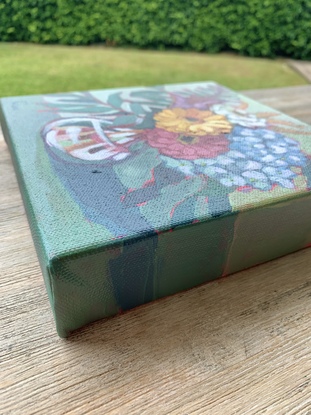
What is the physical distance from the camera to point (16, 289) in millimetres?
578

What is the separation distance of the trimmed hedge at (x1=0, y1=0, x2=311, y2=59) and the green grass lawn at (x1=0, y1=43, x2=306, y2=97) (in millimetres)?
57

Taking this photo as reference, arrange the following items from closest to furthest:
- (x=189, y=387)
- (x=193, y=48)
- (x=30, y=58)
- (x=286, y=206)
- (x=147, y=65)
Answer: (x=189, y=387) < (x=286, y=206) < (x=30, y=58) < (x=147, y=65) < (x=193, y=48)

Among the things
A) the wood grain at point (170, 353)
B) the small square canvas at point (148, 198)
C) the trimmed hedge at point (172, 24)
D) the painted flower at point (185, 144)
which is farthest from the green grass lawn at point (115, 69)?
the wood grain at point (170, 353)

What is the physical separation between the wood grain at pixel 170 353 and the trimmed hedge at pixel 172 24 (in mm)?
1280

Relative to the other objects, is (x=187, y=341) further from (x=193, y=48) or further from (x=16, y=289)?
(x=193, y=48)

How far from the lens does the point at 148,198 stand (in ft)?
1.77

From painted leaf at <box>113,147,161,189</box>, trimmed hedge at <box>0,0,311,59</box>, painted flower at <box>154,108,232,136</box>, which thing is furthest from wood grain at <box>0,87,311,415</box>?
trimmed hedge at <box>0,0,311,59</box>

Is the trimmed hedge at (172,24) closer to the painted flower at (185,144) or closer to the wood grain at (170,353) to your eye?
the painted flower at (185,144)

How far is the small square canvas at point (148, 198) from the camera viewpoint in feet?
1.55

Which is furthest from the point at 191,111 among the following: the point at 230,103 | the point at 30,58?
the point at 30,58

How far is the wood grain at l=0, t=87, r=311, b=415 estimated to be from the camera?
456mm

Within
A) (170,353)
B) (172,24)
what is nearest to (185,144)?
(170,353)

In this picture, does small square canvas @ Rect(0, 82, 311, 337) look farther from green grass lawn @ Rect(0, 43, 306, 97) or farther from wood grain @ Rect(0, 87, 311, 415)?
green grass lawn @ Rect(0, 43, 306, 97)

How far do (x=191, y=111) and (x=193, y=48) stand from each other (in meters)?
1.31
